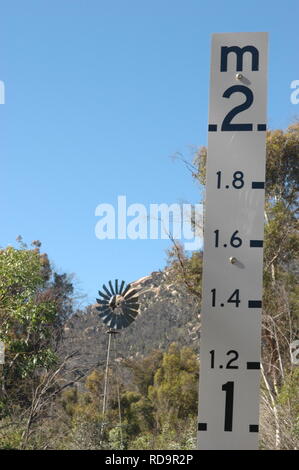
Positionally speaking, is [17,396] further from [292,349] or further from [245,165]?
[245,165]

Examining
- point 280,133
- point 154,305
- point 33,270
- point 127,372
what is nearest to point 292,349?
point 33,270

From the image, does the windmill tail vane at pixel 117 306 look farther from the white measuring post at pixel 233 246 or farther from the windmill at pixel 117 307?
the white measuring post at pixel 233 246

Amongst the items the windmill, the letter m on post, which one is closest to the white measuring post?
the letter m on post

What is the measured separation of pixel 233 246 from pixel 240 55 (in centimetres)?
87

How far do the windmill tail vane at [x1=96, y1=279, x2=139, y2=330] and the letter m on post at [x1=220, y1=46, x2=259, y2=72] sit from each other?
12.9 m

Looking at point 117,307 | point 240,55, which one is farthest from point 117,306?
point 240,55

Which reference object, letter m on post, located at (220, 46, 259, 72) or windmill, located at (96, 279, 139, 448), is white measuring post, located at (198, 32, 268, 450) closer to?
letter m on post, located at (220, 46, 259, 72)

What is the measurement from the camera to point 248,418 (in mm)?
2564

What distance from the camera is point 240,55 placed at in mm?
2910

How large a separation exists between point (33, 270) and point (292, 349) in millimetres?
4525

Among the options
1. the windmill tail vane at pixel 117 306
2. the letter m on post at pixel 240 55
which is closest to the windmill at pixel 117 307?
the windmill tail vane at pixel 117 306

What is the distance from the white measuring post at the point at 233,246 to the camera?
258cm

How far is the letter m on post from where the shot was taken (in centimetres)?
291

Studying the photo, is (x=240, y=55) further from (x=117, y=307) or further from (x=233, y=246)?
(x=117, y=307)
